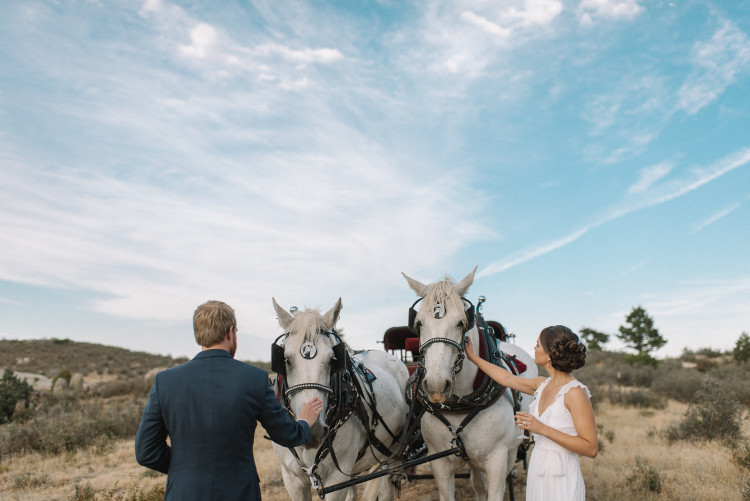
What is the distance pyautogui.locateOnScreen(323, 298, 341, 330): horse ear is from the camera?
3.67 metres

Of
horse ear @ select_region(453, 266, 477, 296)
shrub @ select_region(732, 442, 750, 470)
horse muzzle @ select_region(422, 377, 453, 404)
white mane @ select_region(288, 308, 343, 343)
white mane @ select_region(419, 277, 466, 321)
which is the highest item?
horse ear @ select_region(453, 266, 477, 296)

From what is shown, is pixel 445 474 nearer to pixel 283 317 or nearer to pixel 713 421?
pixel 283 317

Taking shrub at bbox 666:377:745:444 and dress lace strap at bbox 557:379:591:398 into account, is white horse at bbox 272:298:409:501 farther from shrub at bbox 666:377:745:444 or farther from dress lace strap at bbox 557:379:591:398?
shrub at bbox 666:377:745:444

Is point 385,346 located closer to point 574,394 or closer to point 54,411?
point 574,394

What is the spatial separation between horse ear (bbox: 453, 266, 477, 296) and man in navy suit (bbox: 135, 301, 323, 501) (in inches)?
78.4

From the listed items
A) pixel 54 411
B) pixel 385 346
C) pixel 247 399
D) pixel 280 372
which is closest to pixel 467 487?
pixel 385 346

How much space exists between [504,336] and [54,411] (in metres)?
12.8

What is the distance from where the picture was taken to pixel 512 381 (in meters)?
3.42

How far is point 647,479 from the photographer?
22.1 feet

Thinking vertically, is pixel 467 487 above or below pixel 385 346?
below

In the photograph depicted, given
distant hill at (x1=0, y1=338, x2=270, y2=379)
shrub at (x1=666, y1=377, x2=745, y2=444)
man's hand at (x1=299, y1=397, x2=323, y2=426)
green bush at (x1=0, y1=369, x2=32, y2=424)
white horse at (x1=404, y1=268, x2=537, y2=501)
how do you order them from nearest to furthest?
man's hand at (x1=299, y1=397, x2=323, y2=426)
white horse at (x1=404, y1=268, x2=537, y2=501)
shrub at (x1=666, y1=377, x2=745, y2=444)
green bush at (x1=0, y1=369, x2=32, y2=424)
distant hill at (x1=0, y1=338, x2=270, y2=379)

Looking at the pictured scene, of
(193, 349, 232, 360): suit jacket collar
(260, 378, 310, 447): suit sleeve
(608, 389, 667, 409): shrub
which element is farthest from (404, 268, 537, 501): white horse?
(608, 389, 667, 409): shrub

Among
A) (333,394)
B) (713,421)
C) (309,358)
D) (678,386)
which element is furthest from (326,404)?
(678,386)

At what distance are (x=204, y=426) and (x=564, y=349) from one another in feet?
6.14
